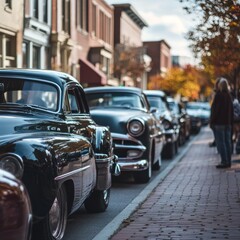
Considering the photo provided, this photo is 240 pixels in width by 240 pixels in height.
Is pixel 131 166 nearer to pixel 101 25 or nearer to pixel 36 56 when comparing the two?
pixel 36 56

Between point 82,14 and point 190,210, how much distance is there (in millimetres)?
30714

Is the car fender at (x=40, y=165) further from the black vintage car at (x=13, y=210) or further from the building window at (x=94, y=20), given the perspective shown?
the building window at (x=94, y=20)

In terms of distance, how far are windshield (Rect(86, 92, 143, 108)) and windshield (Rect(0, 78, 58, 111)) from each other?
17.9 ft

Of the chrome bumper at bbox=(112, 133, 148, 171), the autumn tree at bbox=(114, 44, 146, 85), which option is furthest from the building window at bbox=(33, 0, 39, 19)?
the autumn tree at bbox=(114, 44, 146, 85)

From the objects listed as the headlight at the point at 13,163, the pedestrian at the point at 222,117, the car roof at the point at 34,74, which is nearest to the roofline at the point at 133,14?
the pedestrian at the point at 222,117

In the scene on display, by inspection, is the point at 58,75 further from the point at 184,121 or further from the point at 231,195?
the point at 184,121

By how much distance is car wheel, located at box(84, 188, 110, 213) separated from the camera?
26.5ft

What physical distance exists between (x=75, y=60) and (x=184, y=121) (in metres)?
12.5

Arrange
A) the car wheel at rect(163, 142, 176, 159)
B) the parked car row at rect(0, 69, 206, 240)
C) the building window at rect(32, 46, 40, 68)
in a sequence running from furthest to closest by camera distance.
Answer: the building window at rect(32, 46, 40, 68) < the car wheel at rect(163, 142, 176, 159) < the parked car row at rect(0, 69, 206, 240)

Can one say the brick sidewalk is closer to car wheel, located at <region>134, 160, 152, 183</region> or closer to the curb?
the curb

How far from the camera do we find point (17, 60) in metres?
24.3

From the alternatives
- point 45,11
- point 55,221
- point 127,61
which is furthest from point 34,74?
point 127,61

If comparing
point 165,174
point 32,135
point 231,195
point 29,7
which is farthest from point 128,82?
point 32,135

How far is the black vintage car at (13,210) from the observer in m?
3.56
